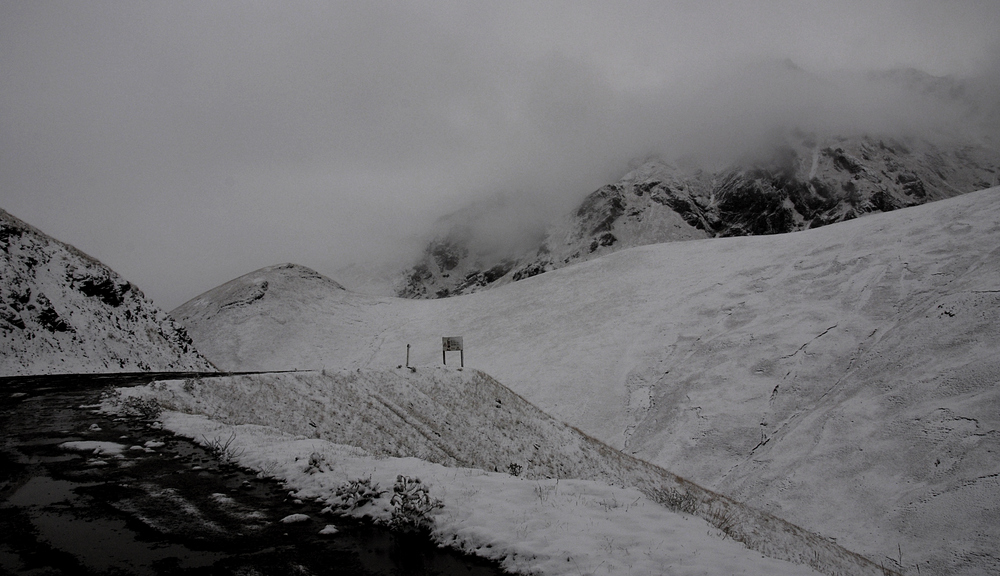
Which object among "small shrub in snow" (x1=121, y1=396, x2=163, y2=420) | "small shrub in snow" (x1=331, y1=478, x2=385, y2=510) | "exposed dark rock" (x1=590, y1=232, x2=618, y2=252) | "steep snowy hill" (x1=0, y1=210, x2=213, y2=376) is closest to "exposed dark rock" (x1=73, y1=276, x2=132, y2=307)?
"steep snowy hill" (x1=0, y1=210, x2=213, y2=376)

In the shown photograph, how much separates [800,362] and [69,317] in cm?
4843

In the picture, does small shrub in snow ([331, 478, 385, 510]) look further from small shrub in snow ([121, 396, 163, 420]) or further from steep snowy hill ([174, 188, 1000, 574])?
steep snowy hill ([174, 188, 1000, 574])

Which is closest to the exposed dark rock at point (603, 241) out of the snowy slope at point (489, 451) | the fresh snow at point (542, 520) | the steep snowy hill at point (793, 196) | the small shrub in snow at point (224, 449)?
the steep snowy hill at point (793, 196)

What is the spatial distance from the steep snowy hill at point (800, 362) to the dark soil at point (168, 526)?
75.9 ft

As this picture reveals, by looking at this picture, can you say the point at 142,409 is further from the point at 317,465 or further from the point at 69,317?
the point at 69,317

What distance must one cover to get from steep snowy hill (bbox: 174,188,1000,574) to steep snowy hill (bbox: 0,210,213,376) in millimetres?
22799

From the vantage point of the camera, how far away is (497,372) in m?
45.2

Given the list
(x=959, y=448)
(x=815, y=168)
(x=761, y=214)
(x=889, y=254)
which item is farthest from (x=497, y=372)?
(x=815, y=168)

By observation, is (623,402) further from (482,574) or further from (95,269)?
(95,269)

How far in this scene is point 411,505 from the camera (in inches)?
297

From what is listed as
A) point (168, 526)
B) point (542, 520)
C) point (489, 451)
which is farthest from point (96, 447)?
point (489, 451)

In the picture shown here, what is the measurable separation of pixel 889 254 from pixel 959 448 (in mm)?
22260

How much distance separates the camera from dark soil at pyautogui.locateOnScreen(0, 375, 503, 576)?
5582 mm

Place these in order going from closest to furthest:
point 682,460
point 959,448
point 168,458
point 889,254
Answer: point 168,458 → point 959,448 → point 682,460 → point 889,254
